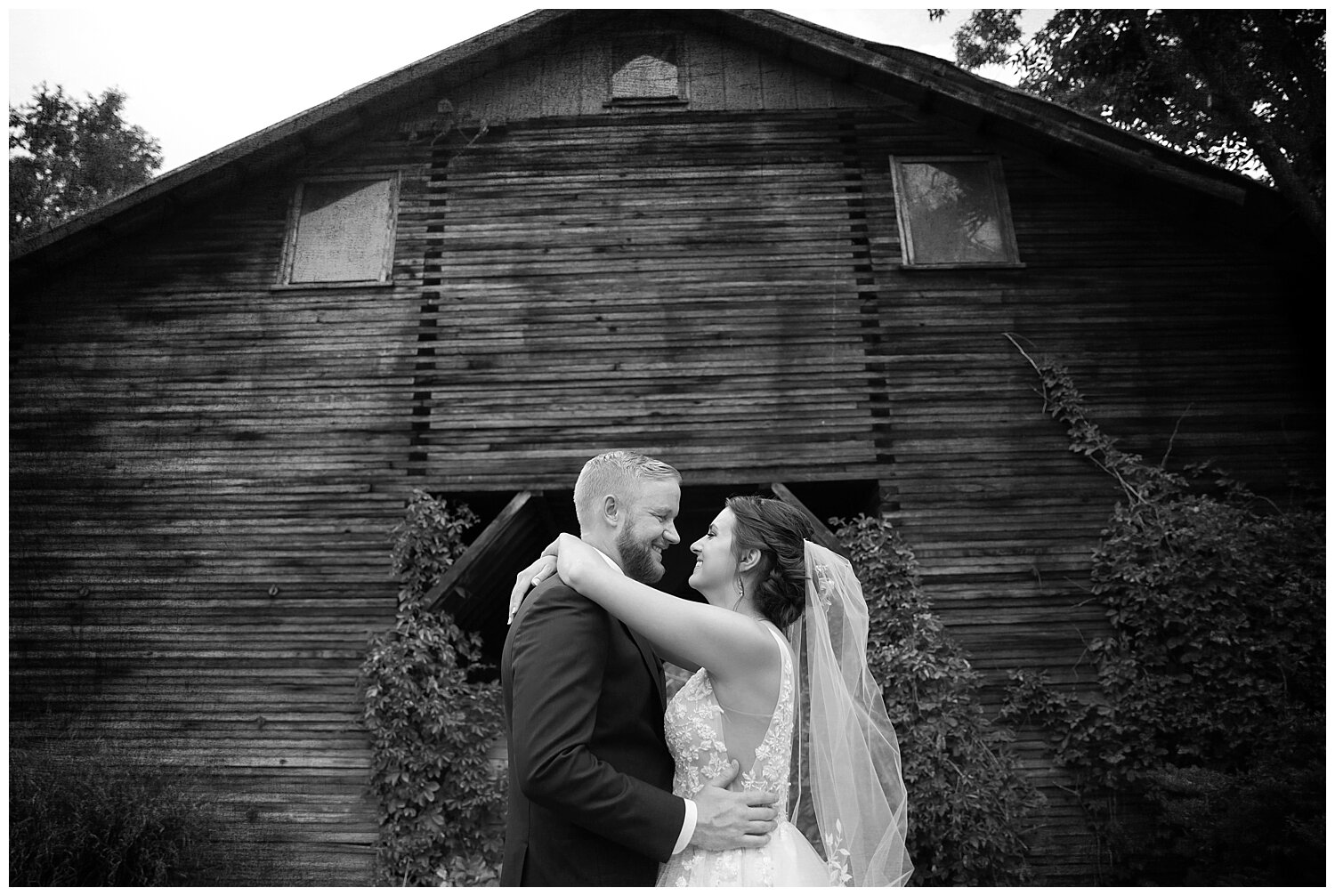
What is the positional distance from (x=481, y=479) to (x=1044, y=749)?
569cm

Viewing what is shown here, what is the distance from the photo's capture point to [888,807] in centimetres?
360

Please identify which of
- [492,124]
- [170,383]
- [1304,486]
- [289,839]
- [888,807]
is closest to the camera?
[888,807]

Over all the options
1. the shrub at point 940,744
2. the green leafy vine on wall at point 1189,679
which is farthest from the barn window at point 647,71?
the green leafy vine on wall at point 1189,679

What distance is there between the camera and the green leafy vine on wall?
722cm

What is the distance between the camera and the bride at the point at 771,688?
289cm

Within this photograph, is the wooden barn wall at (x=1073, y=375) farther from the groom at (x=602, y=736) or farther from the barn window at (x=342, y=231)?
the groom at (x=602, y=736)

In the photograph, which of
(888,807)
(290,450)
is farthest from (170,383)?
(888,807)

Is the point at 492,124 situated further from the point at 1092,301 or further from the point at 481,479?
the point at 1092,301

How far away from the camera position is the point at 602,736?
9.05ft

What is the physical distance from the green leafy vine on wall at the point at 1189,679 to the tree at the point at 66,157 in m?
14.1

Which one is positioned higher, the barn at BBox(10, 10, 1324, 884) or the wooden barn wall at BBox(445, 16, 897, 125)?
the wooden barn wall at BBox(445, 16, 897, 125)

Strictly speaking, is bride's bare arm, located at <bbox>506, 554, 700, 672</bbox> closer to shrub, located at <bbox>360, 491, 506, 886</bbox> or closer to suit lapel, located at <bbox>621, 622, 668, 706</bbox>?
suit lapel, located at <bbox>621, 622, 668, 706</bbox>

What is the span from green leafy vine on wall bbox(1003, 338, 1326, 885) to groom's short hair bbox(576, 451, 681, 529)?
244 inches

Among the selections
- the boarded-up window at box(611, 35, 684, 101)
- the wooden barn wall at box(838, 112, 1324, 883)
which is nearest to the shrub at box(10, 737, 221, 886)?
the wooden barn wall at box(838, 112, 1324, 883)
